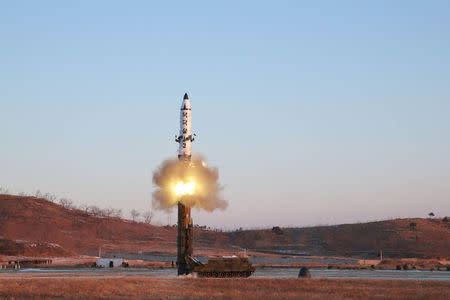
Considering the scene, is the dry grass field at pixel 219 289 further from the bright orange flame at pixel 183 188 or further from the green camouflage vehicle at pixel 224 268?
the bright orange flame at pixel 183 188

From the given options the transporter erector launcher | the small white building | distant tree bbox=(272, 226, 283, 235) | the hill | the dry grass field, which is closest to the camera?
the dry grass field

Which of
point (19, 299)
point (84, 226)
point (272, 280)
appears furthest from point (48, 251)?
point (19, 299)

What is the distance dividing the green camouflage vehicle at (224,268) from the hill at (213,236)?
74495 mm

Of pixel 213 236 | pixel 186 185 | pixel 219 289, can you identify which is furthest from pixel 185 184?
pixel 213 236

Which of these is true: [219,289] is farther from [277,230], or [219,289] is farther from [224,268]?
[277,230]

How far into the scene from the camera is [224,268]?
69938mm

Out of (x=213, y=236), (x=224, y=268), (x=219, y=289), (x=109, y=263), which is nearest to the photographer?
(x=219, y=289)

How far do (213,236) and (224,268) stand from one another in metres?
110

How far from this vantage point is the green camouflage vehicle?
69.8 metres

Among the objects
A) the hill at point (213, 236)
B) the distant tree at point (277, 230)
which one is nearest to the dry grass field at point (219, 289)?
the hill at point (213, 236)

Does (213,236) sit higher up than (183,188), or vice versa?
(183,188)

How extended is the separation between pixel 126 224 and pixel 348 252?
6572cm

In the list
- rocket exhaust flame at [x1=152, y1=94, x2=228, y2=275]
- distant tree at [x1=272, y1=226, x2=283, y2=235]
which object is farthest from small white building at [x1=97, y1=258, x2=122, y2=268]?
distant tree at [x1=272, y1=226, x2=283, y2=235]

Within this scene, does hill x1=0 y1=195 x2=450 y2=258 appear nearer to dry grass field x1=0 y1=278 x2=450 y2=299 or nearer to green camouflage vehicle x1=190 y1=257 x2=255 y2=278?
green camouflage vehicle x1=190 y1=257 x2=255 y2=278
